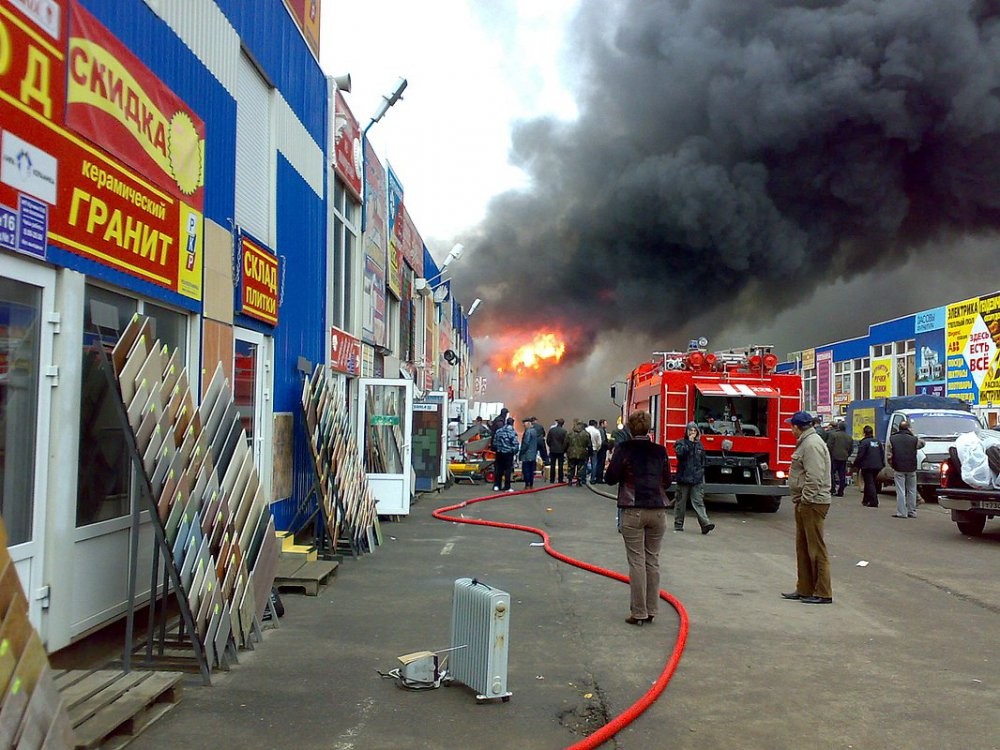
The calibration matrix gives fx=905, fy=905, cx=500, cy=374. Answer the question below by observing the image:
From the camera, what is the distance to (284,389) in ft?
33.3

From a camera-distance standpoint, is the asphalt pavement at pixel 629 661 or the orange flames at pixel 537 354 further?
the orange flames at pixel 537 354

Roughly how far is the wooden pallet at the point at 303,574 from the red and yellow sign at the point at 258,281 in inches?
95.2

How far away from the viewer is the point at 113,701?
177 inches

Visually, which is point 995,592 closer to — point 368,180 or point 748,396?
point 748,396

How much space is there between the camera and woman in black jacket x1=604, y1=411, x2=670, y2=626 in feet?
23.3

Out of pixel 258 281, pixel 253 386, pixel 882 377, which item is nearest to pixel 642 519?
pixel 253 386

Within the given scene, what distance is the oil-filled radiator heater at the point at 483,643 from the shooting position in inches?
198

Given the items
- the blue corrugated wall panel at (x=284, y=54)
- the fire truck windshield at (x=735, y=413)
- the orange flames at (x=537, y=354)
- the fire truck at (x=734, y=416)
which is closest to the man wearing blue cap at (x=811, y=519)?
the blue corrugated wall panel at (x=284, y=54)

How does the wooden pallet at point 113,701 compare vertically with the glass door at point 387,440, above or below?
below

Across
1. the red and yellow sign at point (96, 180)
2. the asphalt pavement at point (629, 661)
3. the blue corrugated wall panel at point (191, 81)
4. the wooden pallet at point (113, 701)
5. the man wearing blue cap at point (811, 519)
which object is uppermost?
the blue corrugated wall panel at point (191, 81)

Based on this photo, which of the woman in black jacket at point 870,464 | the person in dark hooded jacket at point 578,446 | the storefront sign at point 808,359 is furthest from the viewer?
the storefront sign at point 808,359

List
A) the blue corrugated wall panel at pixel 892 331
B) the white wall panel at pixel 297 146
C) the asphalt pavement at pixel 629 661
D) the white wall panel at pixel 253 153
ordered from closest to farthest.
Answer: the asphalt pavement at pixel 629 661, the white wall panel at pixel 253 153, the white wall panel at pixel 297 146, the blue corrugated wall panel at pixel 892 331

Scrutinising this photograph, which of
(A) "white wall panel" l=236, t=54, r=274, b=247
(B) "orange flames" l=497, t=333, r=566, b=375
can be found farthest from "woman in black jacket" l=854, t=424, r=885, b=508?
(B) "orange flames" l=497, t=333, r=566, b=375

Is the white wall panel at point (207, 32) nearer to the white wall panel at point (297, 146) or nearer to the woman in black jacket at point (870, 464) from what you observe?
the white wall panel at point (297, 146)
